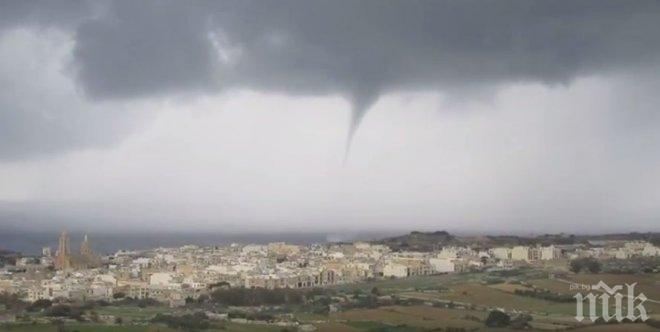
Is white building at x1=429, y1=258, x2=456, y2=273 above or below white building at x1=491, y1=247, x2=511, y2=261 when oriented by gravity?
below

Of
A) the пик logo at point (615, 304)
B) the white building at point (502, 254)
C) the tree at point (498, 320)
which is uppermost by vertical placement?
the white building at point (502, 254)

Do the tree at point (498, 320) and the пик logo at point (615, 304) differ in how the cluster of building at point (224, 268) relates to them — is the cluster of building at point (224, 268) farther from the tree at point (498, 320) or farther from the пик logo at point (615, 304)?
the пик logo at point (615, 304)

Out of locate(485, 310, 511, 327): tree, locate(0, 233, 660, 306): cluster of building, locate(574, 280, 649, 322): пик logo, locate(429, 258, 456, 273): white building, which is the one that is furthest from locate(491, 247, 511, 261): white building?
locate(485, 310, 511, 327): tree

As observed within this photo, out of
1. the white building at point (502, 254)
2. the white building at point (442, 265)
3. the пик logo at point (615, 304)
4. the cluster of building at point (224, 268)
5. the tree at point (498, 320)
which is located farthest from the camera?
the white building at point (502, 254)

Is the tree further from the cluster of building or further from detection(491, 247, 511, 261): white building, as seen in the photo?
detection(491, 247, 511, 261): white building

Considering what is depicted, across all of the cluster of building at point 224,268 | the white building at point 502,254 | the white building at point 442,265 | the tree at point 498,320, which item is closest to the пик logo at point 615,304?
the tree at point 498,320

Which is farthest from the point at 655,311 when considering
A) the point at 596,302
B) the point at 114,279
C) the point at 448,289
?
the point at 114,279

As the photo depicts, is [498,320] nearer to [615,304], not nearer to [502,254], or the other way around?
[615,304]

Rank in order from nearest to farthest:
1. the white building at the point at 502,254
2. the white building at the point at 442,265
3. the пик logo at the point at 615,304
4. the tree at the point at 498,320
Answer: the пик logo at the point at 615,304
the tree at the point at 498,320
the white building at the point at 442,265
the white building at the point at 502,254

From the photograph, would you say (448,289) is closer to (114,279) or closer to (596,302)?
(596,302)
